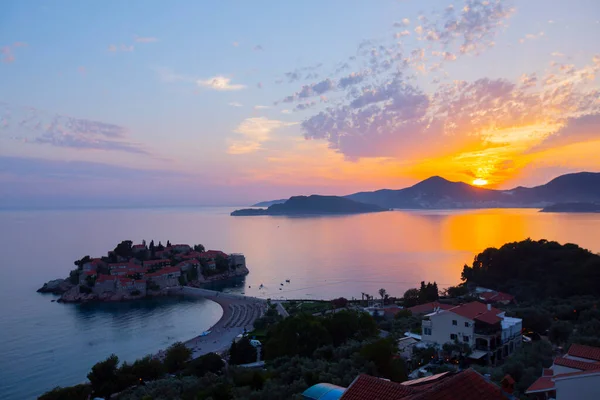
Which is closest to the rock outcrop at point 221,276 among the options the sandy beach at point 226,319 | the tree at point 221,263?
the tree at point 221,263

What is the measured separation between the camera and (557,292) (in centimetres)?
2147

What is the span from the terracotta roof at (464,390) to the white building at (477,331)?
10547 millimetres

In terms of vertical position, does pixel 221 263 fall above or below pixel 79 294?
above

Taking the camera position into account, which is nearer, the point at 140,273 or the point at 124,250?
the point at 140,273

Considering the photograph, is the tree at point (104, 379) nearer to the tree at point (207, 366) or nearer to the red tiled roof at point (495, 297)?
the tree at point (207, 366)

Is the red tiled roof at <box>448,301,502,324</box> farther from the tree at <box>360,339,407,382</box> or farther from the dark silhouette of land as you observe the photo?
the dark silhouette of land

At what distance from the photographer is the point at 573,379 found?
4.76 m

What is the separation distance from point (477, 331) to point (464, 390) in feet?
36.8

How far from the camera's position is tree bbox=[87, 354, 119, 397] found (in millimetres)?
11773

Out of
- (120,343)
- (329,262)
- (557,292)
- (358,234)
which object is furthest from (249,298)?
(358,234)

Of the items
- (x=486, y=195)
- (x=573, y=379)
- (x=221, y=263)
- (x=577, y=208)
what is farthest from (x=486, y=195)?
(x=573, y=379)

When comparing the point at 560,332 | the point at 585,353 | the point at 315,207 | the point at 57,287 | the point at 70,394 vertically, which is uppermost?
the point at 315,207

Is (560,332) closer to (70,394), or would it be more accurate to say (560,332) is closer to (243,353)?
(243,353)

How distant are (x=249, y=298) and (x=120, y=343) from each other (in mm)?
10277
